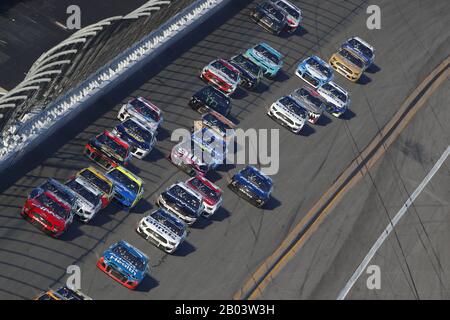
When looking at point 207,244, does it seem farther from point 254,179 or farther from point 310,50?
point 310,50

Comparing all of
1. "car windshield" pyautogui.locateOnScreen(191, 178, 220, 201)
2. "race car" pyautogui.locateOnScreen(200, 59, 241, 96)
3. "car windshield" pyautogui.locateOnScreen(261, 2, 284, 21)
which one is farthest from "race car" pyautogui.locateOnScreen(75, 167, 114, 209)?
"car windshield" pyautogui.locateOnScreen(261, 2, 284, 21)

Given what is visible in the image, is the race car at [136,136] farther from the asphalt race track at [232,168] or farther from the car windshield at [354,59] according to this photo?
the car windshield at [354,59]

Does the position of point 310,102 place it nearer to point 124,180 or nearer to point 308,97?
point 308,97

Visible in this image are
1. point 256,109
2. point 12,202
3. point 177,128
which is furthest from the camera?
point 256,109

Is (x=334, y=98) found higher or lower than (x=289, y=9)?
lower

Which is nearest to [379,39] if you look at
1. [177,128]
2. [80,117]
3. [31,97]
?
[177,128]

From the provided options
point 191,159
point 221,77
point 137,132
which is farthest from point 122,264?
point 221,77

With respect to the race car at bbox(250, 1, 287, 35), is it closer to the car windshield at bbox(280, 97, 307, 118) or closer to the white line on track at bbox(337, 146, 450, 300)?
the car windshield at bbox(280, 97, 307, 118)

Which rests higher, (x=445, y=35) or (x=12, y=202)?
(x=445, y=35)

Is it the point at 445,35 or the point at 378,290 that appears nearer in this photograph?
the point at 378,290
